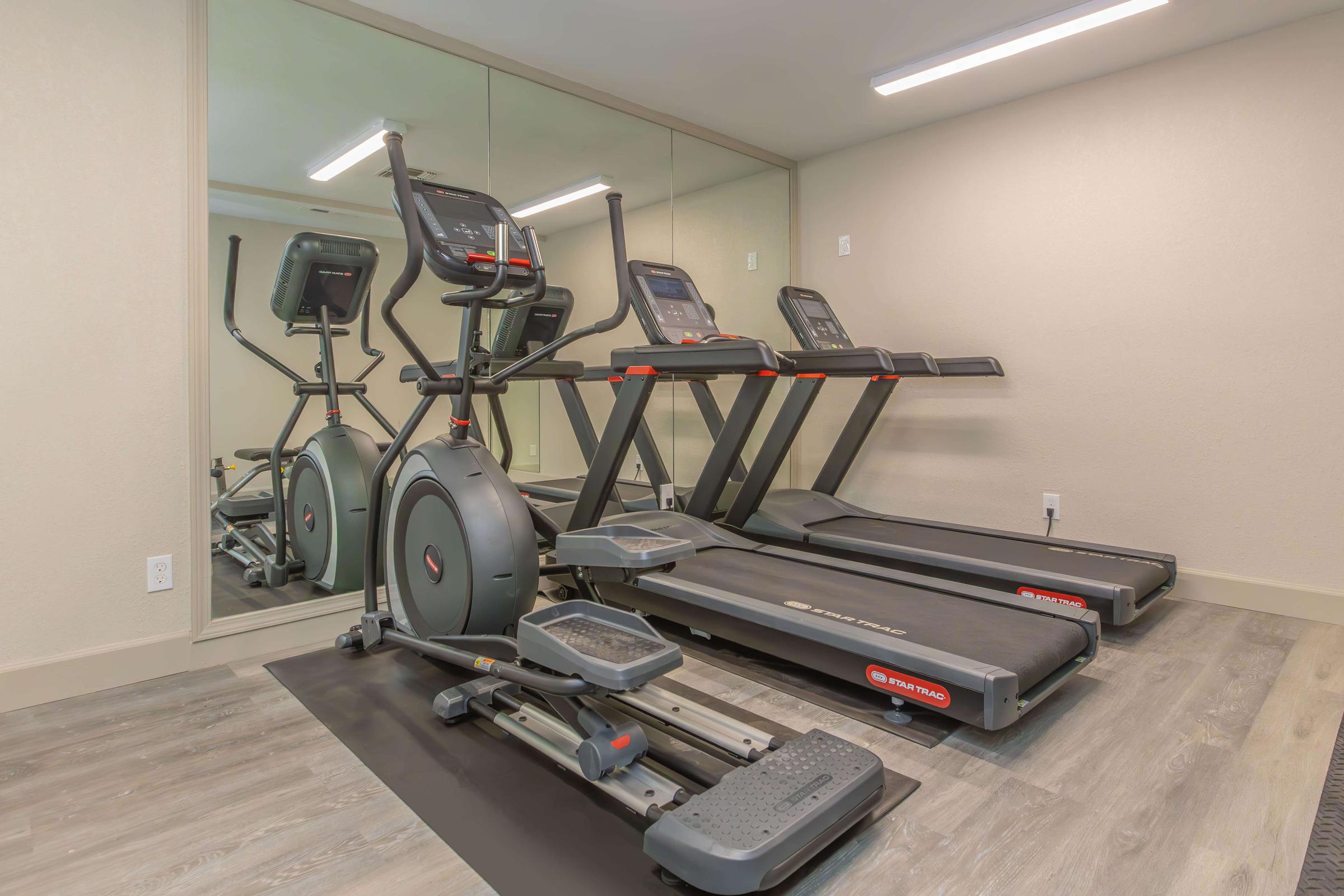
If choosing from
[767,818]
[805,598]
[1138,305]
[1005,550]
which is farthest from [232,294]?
[1138,305]

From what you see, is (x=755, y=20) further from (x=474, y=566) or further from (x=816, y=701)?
(x=816, y=701)

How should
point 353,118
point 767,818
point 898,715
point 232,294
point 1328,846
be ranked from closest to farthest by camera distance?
1. point 767,818
2. point 1328,846
3. point 898,715
4. point 232,294
5. point 353,118

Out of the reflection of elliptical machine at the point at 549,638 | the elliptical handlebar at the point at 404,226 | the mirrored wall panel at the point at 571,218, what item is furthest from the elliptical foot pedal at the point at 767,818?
the mirrored wall panel at the point at 571,218

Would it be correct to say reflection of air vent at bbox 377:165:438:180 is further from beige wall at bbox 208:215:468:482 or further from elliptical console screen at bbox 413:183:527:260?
elliptical console screen at bbox 413:183:527:260

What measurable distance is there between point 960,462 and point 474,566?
10.4ft

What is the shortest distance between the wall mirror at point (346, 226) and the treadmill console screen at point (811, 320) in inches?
29.9

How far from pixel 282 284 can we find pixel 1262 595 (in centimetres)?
444

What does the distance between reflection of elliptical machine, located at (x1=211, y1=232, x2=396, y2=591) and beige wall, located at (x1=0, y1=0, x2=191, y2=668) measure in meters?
0.33

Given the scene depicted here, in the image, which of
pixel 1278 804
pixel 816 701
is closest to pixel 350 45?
pixel 816 701

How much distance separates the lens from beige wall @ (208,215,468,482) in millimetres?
2566

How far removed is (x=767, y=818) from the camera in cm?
134

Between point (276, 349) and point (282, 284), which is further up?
point (282, 284)

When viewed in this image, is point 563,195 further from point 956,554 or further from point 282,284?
point 956,554

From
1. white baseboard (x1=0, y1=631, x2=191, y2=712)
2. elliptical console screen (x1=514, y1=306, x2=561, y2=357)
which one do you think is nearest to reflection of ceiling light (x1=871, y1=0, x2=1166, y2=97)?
elliptical console screen (x1=514, y1=306, x2=561, y2=357)
